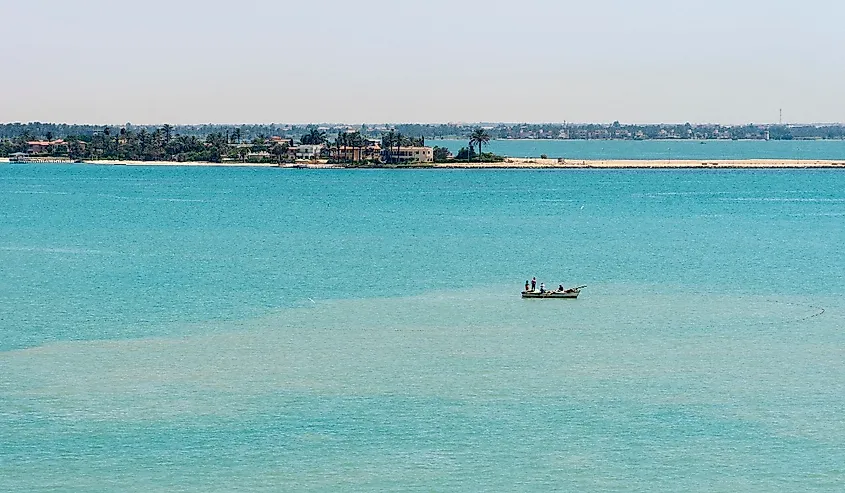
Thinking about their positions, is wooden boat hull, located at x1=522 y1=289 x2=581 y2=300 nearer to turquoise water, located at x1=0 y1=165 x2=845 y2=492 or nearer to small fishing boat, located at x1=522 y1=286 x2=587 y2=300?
small fishing boat, located at x1=522 y1=286 x2=587 y2=300

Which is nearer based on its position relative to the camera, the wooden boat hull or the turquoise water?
the turquoise water

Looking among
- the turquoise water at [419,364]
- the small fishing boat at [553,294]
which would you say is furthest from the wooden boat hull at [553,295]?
the turquoise water at [419,364]

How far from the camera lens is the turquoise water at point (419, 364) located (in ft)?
109

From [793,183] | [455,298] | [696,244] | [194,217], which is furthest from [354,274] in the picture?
[793,183]

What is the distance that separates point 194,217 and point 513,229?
32397 mm

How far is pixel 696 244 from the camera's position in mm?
89375

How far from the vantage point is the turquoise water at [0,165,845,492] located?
3334cm

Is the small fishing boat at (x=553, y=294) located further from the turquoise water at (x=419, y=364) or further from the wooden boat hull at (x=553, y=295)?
the turquoise water at (x=419, y=364)

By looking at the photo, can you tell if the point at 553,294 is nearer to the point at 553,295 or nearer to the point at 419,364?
the point at 553,295

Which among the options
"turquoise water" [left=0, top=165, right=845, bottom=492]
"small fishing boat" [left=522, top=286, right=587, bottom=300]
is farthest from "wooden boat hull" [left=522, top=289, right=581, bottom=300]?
"turquoise water" [left=0, top=165, right=845, bottom=492]

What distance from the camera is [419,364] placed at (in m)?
44.5

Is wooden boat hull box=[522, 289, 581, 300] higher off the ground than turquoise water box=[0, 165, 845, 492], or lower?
higher

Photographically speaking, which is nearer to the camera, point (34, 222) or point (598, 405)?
point (598, 405)

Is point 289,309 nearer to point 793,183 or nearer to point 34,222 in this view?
point 34,222
